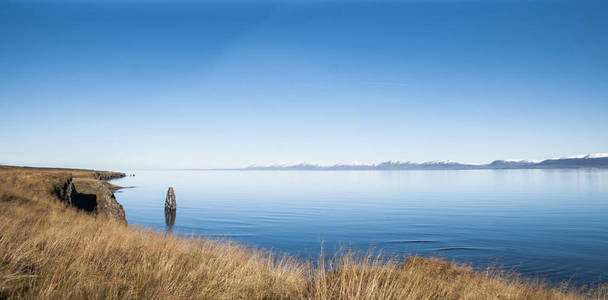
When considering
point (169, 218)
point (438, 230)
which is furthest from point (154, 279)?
point (169, 218)

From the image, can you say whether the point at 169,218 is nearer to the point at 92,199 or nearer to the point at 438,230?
Result: the point at 92,199

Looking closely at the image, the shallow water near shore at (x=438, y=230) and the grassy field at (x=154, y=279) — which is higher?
the grassy field at (x=154, y=279)

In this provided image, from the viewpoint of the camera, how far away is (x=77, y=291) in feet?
15.7

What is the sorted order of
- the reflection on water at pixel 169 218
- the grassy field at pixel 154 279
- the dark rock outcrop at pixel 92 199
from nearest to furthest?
1. the grassy field at pixel 154 279
2. the dark rock outcrop at pixel 92 199
3. the reflection on water at pixel 169 218

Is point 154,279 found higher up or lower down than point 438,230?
higher up

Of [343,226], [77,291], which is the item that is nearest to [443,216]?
[343,226]

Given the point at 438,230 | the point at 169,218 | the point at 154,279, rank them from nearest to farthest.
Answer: the point at 154,279, the point at 438,230, the point at 169,218

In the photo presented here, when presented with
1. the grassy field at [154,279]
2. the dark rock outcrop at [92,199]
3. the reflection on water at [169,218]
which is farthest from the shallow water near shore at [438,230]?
the grassy field at [154,279]

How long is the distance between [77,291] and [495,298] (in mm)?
6904

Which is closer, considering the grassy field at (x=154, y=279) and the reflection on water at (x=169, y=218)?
the grassy field at (x=154, y=279)

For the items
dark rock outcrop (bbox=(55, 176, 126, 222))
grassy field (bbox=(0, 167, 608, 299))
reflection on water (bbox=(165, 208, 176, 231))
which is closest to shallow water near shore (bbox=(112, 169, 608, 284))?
reflection on water (bbox=(165, 208, 176, 231))

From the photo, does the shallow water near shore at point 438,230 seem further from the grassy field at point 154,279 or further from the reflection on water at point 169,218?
the grassy field at point 154,279

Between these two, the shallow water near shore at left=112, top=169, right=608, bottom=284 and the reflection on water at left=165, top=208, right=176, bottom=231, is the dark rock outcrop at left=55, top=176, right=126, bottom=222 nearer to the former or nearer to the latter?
the shallow water near shore at left=112, top=169, right=608, bottom=284

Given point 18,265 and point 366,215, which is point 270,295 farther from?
point 366,215
